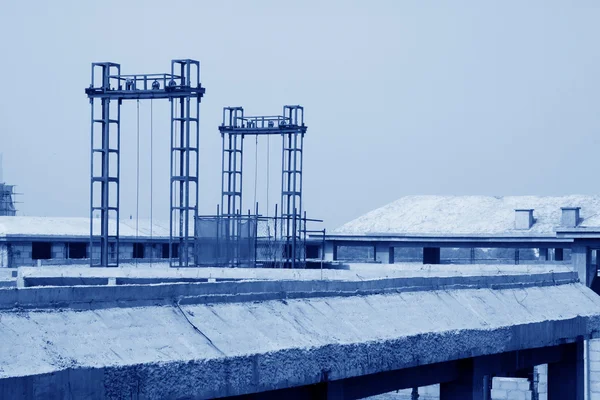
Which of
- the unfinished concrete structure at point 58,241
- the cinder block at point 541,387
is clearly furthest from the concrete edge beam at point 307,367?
the unfinished concrete structure at point 58,241

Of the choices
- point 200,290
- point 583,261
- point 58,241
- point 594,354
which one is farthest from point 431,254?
point 200,290

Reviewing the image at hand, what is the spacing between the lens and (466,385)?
32.9 feet

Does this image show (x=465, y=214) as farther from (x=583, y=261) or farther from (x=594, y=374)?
(x=594, y=374)

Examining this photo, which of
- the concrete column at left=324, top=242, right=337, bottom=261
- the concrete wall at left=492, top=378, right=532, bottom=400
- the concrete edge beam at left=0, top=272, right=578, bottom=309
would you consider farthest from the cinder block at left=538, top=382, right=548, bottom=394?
the concrete column at left=324, top=242, right=337, bottom=261

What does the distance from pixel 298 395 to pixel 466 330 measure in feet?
7.50

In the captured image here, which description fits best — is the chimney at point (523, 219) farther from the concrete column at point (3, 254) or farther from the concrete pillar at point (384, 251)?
the concrete column at point (3, 254)

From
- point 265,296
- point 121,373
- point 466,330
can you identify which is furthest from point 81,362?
point 466,330

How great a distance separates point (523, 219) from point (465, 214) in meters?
3.88

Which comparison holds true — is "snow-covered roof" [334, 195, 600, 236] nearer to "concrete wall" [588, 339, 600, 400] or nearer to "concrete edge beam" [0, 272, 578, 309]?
"concrete wall" [588, 339, 600, 400]

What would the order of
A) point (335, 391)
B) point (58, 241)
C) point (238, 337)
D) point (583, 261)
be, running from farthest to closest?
point (58, 241), point (583, 261), point (335, 391), point (238, 337)

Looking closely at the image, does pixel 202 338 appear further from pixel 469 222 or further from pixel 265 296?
pixel 469 222

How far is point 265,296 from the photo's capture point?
300 inches

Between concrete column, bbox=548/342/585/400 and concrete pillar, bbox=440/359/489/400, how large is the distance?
262cm

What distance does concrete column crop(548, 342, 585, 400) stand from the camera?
12.4 m
